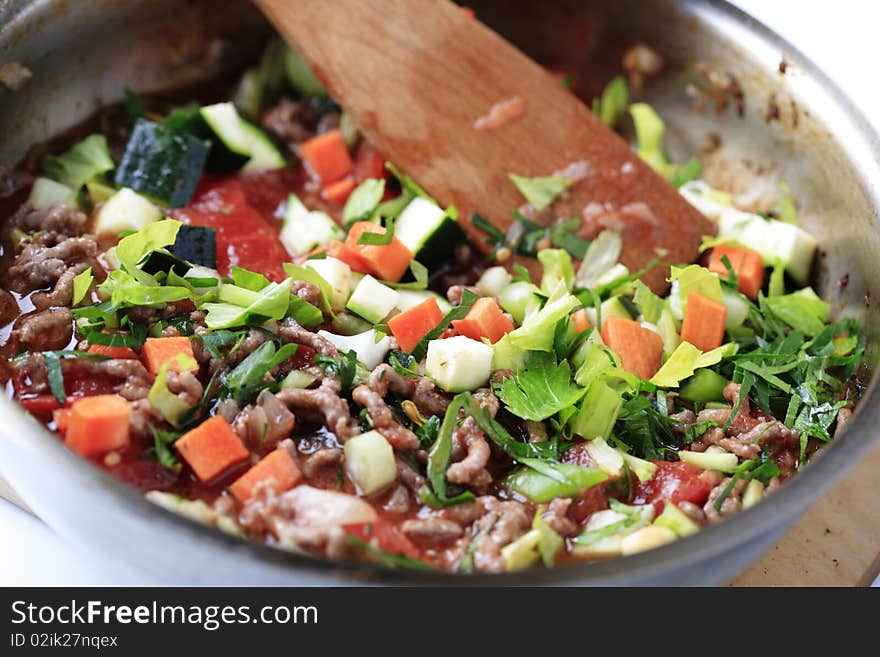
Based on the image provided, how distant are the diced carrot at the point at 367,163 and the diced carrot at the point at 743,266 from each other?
1.25 m

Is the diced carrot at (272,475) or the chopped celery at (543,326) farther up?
the chopped celery at (543,326)

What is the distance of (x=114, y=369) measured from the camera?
2.46 metres

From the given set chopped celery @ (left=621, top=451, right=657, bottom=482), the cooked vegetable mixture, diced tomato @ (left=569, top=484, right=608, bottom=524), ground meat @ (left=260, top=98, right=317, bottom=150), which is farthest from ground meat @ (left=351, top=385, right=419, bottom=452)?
ground meat @ (left=260, top=98, right=317, bottom=150)

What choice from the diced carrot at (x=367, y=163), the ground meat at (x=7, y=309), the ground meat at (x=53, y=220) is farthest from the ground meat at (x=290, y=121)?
the ground meat at (x=7, y=309)

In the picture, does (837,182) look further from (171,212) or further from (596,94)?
(171,212)

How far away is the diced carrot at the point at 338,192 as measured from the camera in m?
3.60

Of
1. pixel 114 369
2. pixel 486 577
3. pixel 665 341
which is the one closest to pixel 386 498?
pixel 486 577

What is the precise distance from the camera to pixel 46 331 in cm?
262

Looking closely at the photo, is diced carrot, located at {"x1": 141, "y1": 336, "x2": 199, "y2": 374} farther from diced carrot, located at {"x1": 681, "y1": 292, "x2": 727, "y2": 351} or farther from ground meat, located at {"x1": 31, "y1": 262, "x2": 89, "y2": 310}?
diced carrot, located at {"x1": 681, "y1": 292, "x2": 727, "y2": 351}

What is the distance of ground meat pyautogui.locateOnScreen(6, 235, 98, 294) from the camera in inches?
112

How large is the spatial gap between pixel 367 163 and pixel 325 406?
4.66 ft

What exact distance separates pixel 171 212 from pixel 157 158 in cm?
21

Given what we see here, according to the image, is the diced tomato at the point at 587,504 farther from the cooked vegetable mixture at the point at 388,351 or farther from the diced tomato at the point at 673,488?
the diced tomato at the point at 673,488

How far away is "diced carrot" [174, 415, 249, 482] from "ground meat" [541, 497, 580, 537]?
0.77 m
